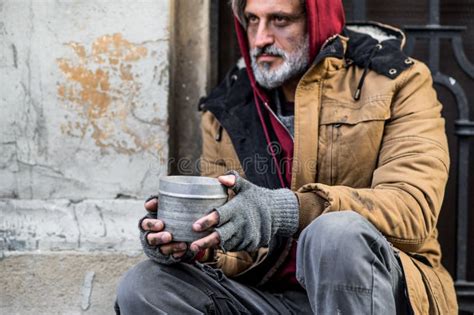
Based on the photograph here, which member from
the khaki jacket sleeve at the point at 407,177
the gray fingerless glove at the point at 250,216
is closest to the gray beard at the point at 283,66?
the khaki jacket sleeve at the point at 407,177

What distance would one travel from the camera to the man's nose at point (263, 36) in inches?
105

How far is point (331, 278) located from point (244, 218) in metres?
0.27

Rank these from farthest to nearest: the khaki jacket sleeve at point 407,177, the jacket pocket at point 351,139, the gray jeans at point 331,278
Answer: the jacket pocket at point 351,139 < the khaki jacket sleeve at point 407,177 < the gray jeans at point 331,278

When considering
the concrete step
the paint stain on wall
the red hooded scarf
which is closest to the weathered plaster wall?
the paint stain on wall

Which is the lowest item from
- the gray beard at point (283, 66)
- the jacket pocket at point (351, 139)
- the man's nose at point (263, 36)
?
the jacket pocket at point (351, 139)

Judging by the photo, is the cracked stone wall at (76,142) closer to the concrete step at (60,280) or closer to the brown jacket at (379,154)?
the concrete step at (60,280)

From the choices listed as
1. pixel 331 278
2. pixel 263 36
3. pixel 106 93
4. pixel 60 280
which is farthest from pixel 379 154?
pixel 60 280

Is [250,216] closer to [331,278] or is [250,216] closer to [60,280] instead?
[331,278]

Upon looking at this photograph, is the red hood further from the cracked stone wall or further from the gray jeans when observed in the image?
the gray jeans

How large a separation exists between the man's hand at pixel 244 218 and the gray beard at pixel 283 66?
626mm

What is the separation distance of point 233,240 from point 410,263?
0.50m

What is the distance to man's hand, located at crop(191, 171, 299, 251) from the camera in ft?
6.60

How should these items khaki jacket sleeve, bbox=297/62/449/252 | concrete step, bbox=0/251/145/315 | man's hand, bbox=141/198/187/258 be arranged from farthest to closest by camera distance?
1. concrete step, bbox=0/251/145/315
2. khaki jacket sleeve, bbox=297/62/449/252
3. man's hand, bbox=141/198/187/258

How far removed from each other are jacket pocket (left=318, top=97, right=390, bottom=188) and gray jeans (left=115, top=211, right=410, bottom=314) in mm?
461
